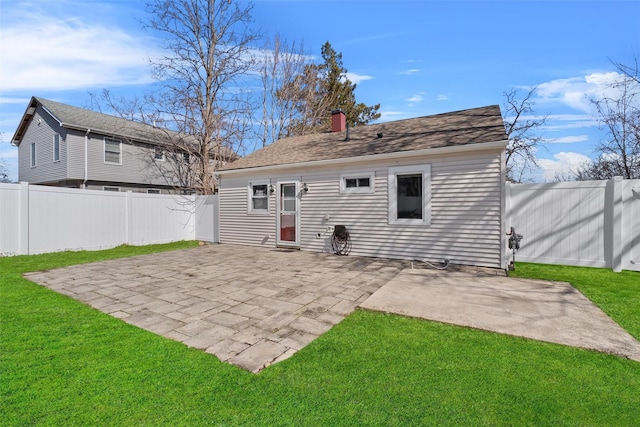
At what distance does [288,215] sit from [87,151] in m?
11.9

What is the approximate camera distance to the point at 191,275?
5.92 meters

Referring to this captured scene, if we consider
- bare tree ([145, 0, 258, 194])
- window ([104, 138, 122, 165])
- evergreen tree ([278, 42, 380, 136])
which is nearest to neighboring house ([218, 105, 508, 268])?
bare tree ([145, 0, 258, 194])

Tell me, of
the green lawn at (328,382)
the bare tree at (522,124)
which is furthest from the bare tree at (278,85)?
the green lawn at (328,382)

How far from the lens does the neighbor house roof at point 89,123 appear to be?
46.0 ft

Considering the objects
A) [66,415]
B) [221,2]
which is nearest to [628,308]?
[66,415]

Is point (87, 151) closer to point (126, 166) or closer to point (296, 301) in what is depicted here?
point (126, 166)

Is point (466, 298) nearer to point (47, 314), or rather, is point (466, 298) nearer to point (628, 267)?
point (628, 267)

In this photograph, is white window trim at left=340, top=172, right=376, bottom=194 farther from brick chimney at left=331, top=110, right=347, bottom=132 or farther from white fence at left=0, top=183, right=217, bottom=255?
white fence at left=0, top=183, right=217, bottom=255

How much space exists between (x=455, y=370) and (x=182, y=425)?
2.05 m

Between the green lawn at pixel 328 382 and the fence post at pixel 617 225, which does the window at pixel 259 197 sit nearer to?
the green lawn at pixel 328 382

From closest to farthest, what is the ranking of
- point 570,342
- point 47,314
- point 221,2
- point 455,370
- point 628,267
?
point 455,370, point 570,342, point 47,314, point 628,267, point 221,2

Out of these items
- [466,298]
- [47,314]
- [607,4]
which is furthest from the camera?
[607,4]

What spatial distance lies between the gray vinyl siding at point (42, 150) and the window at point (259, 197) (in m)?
10.6

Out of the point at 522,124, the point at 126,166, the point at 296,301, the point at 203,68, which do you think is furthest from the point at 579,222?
the point at 126,166
